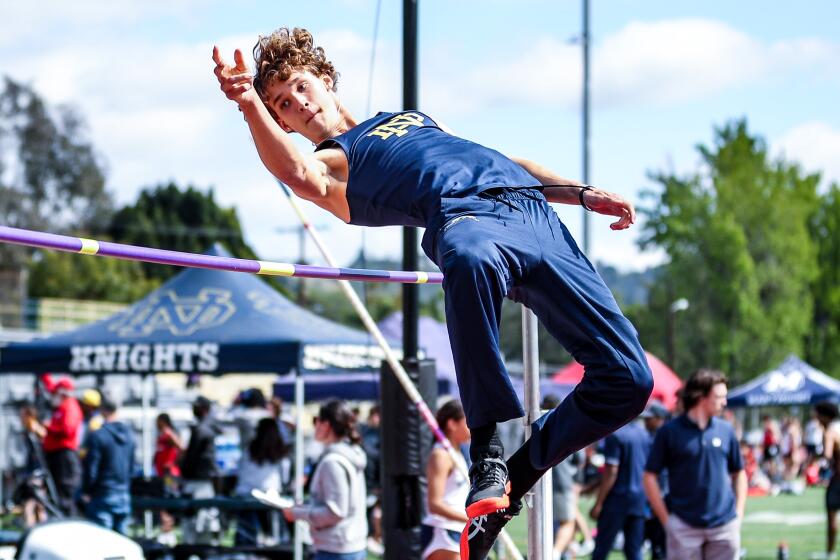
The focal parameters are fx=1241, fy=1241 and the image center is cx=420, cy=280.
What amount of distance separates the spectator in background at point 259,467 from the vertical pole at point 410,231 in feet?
15.8

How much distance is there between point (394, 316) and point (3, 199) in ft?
135

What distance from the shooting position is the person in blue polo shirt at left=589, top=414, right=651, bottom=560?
419 inches

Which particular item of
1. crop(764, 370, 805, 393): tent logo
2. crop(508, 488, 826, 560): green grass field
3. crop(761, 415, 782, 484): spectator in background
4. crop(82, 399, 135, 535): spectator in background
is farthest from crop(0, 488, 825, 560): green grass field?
crop(761, 415, 782, 484): spectator in background

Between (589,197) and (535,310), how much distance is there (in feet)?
1.65

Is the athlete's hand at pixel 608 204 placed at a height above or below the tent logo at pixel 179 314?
above

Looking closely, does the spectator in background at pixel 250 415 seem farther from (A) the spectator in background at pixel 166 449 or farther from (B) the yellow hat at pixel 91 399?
(B) the yellow hat at pixel 91 399

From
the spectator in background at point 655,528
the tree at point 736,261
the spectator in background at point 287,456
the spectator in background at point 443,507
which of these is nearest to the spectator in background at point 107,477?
the spectator in background at point 287,456

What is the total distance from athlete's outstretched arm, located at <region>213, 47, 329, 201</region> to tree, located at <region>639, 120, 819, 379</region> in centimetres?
5122

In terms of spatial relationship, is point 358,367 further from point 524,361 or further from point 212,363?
point 524,361

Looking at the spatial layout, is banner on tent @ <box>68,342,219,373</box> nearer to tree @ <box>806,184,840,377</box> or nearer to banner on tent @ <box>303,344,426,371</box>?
banner on tent @ <box>303,344,426,371</box>

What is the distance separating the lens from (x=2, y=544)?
9742 millimetres

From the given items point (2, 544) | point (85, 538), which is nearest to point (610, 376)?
point (85, 538)

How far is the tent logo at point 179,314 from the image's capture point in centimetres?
1195

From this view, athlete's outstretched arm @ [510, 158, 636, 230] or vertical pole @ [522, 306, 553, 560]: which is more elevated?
athlete's outstretched arm @ [510, 158, 636, 230]
